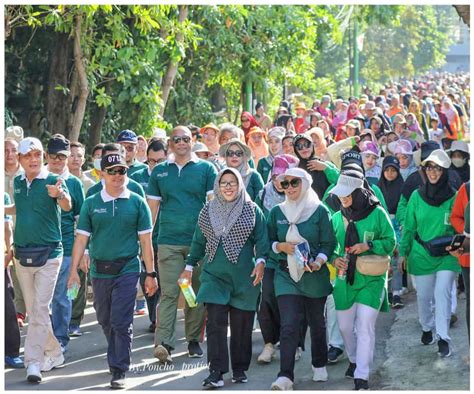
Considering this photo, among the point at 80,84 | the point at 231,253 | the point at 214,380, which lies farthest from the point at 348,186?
the point at 80,84

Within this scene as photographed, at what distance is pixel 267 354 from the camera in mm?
10344

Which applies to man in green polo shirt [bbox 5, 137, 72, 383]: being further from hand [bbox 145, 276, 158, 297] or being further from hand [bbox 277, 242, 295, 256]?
hand [bbox 277, 242, 295, 256]

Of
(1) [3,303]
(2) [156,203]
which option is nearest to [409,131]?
(2) [156,203]

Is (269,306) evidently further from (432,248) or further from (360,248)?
(432,248)

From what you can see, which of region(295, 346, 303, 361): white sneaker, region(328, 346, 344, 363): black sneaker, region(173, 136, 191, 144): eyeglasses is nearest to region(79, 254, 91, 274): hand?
region(173, 136, 191, 144): eyeglasses

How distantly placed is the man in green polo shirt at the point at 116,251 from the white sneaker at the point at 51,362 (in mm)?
861

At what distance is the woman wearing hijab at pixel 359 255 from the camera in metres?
9.27

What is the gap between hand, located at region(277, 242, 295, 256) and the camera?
927 cm

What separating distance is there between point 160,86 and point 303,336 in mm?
9734

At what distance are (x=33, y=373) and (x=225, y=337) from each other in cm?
163

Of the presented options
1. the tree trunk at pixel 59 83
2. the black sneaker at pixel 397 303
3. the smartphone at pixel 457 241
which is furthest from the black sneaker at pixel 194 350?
the tree trunk at pixel 59 83

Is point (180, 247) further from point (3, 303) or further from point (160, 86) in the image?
point (160, 86)

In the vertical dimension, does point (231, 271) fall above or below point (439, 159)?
below

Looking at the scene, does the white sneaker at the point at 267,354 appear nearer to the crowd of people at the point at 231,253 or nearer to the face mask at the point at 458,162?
the crowd of people at the point at 231,253
